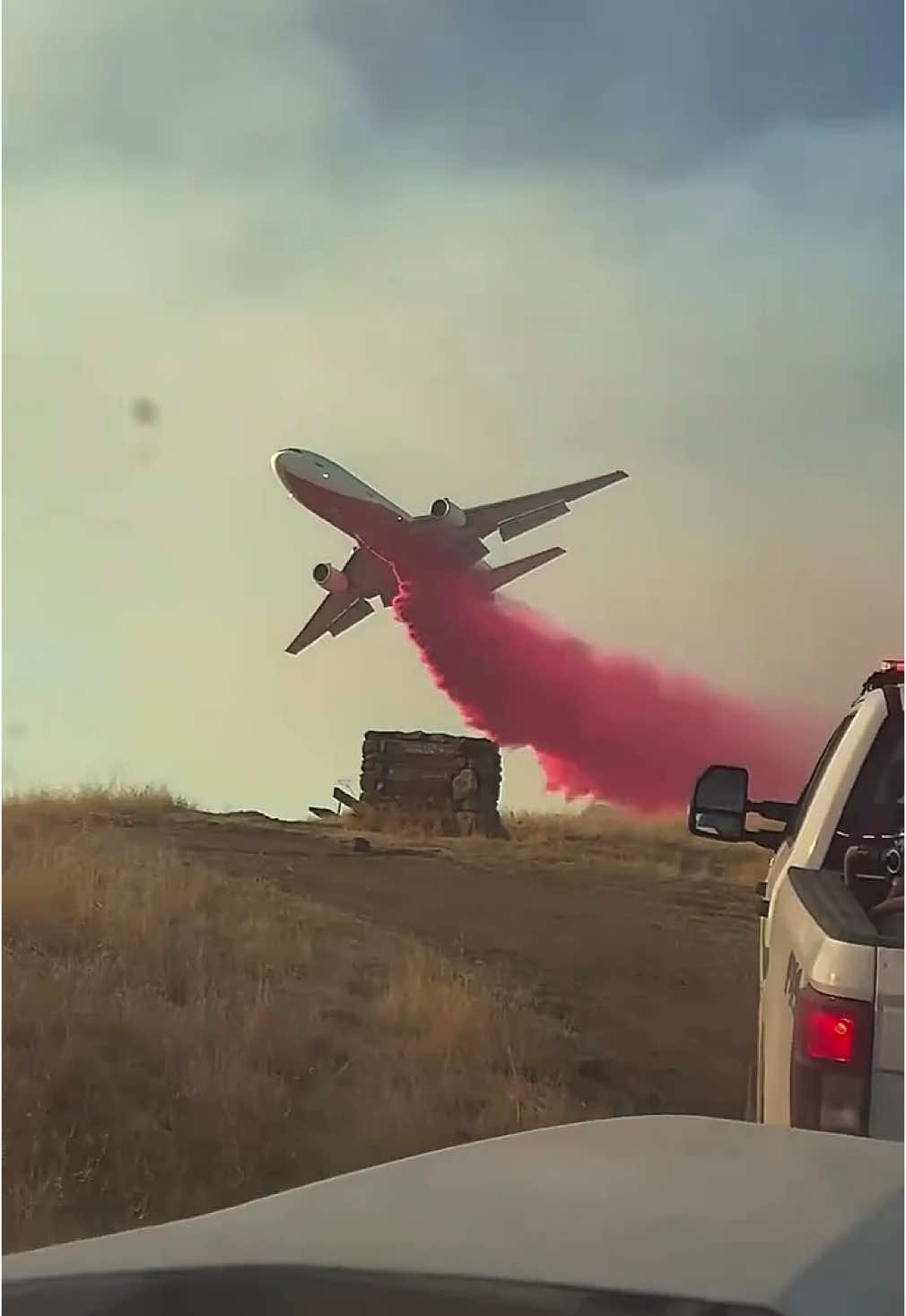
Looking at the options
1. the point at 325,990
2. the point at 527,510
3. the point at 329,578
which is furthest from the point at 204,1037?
the point at 527,510

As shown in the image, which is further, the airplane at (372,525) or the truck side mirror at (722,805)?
the airplane at (372,525)

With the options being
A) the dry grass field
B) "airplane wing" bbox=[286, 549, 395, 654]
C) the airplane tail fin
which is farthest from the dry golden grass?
the airplane tail fin

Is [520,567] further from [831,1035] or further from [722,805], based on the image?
[831,1035]

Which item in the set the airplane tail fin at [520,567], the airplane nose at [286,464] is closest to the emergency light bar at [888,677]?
the airplane tail fin at [520,567]

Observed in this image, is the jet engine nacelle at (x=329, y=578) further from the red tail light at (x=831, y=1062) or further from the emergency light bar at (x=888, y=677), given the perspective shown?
the red tail light at (x=831, y=1062)

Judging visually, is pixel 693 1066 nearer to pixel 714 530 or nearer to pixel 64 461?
pixel 714 530

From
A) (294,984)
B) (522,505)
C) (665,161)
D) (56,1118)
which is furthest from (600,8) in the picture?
(56,1118)

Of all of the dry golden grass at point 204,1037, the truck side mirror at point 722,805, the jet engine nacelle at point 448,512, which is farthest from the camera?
the jet engine nacelle at point 448,512
